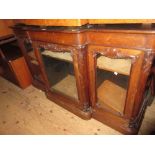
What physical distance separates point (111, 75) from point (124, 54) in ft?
1.13

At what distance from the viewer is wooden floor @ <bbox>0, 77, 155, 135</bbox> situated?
1.62m

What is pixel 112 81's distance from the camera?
144 cm

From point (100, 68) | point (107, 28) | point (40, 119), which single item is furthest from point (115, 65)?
point (40, 119)

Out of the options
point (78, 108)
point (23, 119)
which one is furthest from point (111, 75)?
point (23, 119)

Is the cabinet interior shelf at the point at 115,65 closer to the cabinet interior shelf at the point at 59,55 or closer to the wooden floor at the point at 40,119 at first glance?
Answer: the cabinet interior shelf at the point at 59,55

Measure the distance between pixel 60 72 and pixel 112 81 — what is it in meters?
0.65

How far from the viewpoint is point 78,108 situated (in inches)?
66.4

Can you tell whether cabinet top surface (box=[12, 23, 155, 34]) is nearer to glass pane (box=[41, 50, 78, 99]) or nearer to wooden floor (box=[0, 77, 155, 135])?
glass pane (box=[41, 50, 78, 99])

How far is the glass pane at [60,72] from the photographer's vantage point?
1.53m

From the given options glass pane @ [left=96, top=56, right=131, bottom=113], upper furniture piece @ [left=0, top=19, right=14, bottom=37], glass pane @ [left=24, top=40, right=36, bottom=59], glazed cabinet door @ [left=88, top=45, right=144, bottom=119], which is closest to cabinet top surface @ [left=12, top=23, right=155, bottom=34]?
glazed cabinet door @ [left=88, top=45, right=144, bottom=119]

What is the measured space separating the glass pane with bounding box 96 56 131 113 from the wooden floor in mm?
303

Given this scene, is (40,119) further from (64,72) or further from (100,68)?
(100,68)
